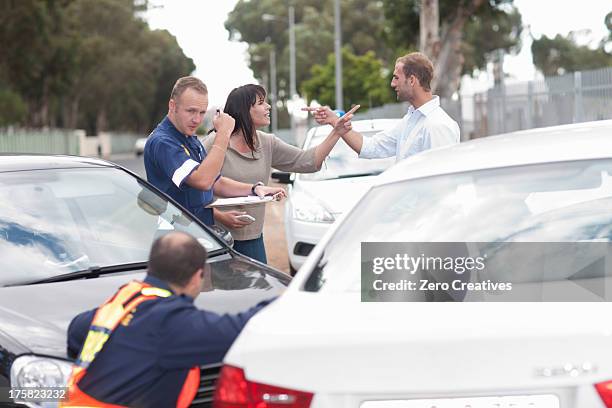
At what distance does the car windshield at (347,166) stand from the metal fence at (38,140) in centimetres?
4559

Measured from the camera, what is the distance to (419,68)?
6117 mm

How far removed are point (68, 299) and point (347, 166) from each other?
6.25 metres

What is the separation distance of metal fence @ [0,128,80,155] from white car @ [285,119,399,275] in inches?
1797

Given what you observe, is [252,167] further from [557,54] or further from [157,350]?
[557,54]

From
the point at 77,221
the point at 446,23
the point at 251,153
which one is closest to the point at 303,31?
the point at 446,23

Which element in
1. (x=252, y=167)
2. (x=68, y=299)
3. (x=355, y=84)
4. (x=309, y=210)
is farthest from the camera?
(x=355, y=84)

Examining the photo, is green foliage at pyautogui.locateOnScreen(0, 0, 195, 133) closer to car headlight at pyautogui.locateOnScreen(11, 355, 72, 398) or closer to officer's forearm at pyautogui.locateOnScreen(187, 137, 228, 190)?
officer's forearm at pyautogui.locateOnScreen(187, 137, 228, 190)

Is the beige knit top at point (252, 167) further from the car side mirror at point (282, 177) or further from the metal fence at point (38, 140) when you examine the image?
the metal fence at point (38, 140)

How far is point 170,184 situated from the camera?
19.8 feet

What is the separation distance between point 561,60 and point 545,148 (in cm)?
10149

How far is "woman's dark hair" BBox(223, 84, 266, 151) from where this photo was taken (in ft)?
20.3

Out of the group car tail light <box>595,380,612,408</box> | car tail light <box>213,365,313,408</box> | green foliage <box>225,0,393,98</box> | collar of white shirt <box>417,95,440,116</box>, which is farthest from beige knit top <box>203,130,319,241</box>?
green foliage <box>225,0,393,98</box>

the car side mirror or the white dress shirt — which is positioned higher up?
the white dress shirt

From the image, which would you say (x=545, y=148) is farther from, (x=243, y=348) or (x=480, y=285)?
(x=243, y=348)
